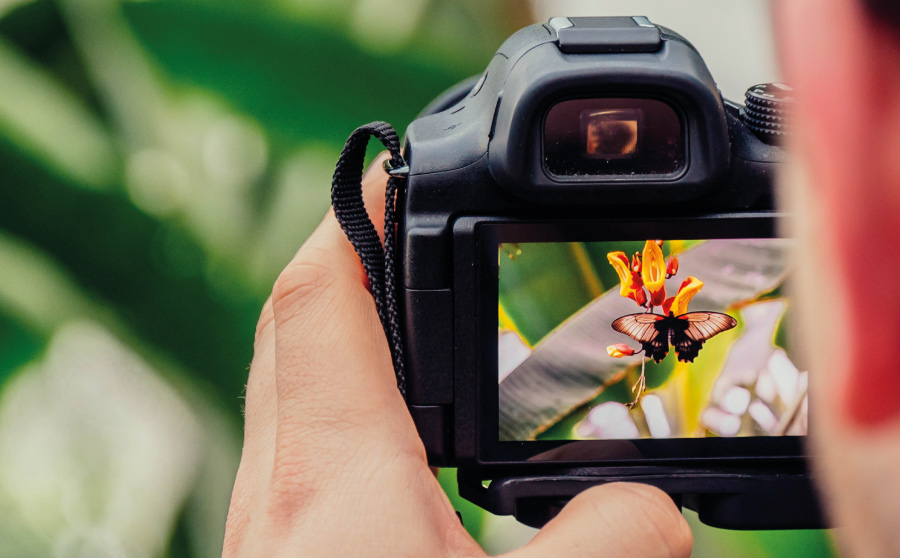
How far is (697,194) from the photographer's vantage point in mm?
550

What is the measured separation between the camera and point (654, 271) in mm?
564

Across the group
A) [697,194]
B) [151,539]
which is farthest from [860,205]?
[151,539]

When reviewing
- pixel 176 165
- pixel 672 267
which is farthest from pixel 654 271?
pixel 176 165

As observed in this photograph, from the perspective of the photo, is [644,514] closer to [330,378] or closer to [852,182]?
[330,378]

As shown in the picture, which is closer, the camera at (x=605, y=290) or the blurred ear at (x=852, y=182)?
the blurred ear at (x=852, y=182)

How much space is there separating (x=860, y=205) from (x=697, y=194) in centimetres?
33

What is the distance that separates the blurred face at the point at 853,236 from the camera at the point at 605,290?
301 mm

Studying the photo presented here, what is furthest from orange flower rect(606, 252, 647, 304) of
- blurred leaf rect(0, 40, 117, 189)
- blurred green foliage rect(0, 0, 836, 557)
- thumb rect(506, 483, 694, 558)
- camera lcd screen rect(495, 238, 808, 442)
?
blurred leaf rect(0, 40, 117, 189)

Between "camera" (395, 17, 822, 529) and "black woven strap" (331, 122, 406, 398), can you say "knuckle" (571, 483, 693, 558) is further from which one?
"black woven strap" (331, 122, 406, 398)

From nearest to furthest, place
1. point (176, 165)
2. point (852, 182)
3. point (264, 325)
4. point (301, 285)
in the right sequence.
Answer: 1. point (852, 182)
2. point (301, 285)
3. point (264, 325)
4. point (176, 165)

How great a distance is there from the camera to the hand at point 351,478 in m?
0.50

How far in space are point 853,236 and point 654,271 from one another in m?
0.33

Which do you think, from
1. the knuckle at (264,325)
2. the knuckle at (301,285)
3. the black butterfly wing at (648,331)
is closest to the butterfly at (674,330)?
the black butterfly wing at (648,331)

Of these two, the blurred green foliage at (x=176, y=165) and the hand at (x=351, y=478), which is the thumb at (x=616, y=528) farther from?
the blurred green foliage at (x=176, y=165)
